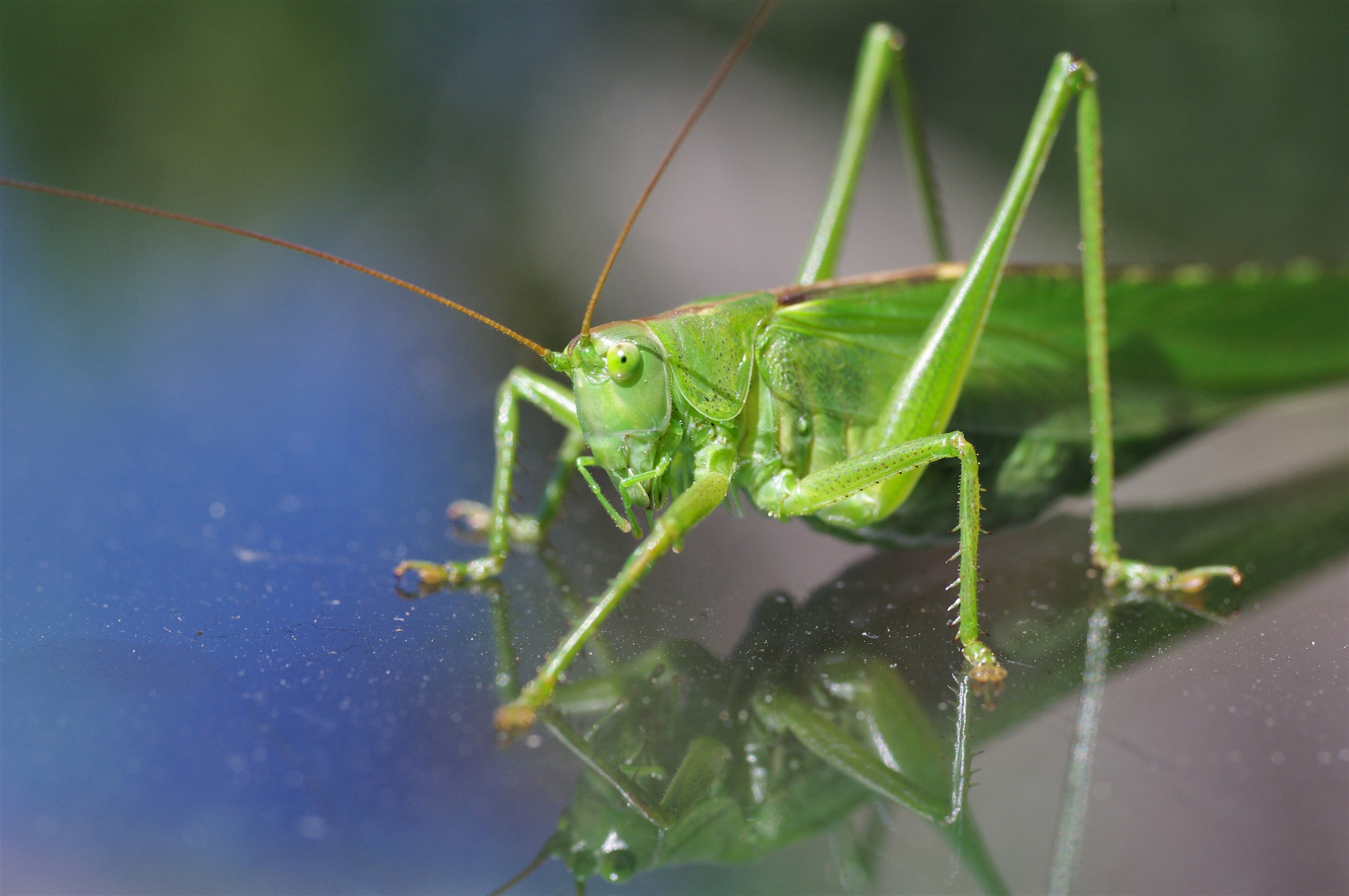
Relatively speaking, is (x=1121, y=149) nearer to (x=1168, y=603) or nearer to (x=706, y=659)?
(x=1168, y=603)

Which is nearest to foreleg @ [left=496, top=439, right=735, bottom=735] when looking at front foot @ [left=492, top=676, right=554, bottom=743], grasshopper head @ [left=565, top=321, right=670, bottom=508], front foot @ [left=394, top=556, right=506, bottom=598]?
front foot @ [left=492, top=676, right=554, bottom=743]

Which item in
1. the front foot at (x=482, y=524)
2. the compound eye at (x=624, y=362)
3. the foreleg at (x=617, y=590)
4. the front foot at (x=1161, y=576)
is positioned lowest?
the front foot at (x=1161, y=576)

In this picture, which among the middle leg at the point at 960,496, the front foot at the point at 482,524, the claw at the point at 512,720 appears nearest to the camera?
the claw at the point at 512,720

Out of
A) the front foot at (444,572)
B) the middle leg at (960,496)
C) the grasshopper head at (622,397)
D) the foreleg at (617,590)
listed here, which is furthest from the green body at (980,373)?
the front foot at (444,572)

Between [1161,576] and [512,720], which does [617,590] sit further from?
[1161,576]

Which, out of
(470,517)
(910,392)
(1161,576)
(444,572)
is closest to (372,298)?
(470,517)

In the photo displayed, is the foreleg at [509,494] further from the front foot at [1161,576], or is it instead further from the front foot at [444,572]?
the front foot at [1161,576]

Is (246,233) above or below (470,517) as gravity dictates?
above
